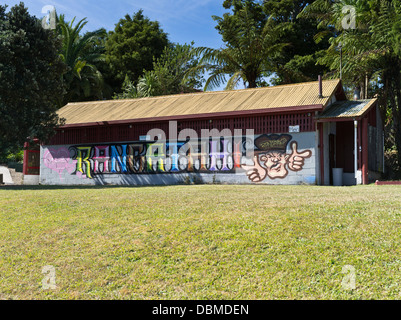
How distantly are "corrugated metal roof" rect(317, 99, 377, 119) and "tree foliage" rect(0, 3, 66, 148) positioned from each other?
459 inches

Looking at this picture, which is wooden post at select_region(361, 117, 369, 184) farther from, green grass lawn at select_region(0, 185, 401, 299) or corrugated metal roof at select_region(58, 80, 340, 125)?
green grass lawn at select_region(0, 185, 401, 299)

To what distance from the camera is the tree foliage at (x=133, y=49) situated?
39.7 metres

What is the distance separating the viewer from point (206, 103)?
19812 millimetres

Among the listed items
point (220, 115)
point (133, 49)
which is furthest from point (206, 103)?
point (133, 49)

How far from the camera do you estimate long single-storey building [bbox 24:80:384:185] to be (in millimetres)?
16562

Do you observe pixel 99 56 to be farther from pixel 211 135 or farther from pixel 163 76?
pixel 211 135

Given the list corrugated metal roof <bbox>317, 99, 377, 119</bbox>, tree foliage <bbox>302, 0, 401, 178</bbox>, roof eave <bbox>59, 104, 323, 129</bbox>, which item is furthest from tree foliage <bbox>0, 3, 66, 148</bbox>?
tree foliage <bbox>302, 0, 401, 178</bbox>

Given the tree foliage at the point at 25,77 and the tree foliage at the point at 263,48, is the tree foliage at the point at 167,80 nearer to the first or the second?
the tree foliage at the point at 263,48

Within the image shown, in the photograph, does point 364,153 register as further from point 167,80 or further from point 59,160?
point 167,80

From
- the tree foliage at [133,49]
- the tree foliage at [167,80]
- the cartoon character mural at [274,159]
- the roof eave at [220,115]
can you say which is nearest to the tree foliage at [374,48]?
the roof eave at [220,115]

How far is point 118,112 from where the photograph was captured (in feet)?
70.7

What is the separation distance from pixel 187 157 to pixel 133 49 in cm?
2488

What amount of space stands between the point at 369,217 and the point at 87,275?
483cm
